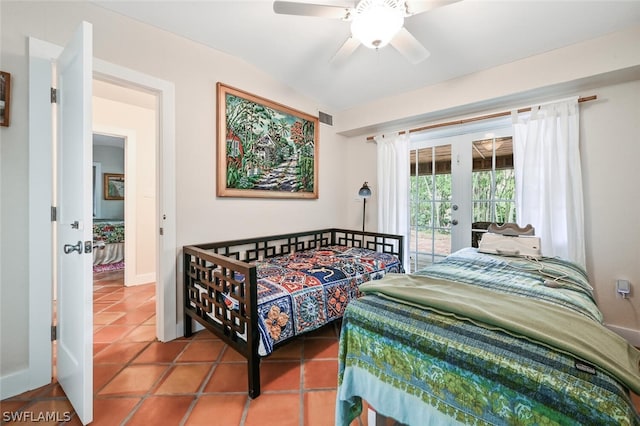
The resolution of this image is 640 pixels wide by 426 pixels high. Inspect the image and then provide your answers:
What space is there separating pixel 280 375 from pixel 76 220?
1.49 m

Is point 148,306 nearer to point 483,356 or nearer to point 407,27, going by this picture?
point 483,356

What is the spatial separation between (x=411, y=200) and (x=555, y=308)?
8.01ft

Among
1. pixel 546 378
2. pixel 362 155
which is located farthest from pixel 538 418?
pixel 362 155

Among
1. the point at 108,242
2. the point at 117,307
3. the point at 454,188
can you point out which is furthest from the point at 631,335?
the point at 108,242

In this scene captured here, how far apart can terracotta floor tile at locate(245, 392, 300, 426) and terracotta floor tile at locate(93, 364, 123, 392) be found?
97 cm

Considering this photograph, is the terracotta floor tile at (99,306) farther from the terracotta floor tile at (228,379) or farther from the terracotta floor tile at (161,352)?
the terracotta floor tile at (228,379)

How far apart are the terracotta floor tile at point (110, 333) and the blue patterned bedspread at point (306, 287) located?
126cm

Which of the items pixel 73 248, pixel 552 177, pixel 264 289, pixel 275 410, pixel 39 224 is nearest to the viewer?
pixel 73 248

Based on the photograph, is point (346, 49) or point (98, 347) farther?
point (98, 347)

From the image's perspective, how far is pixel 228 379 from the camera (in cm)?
166

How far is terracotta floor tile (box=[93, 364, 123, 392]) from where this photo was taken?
1586 mm

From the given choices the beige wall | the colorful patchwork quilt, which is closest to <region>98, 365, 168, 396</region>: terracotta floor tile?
the beige wall

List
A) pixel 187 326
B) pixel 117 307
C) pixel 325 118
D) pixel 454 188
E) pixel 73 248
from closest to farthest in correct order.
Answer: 1. pixel 73 248
2. pixel 187 326
3. pixel 117 307
4. pixel 454 188
5. pixel 325 118

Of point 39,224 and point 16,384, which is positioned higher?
point 39,224
